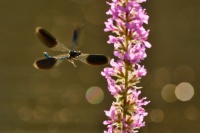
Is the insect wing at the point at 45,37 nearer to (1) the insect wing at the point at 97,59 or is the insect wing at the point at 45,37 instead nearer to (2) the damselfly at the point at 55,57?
(2) the damselfly at the point at 55,57

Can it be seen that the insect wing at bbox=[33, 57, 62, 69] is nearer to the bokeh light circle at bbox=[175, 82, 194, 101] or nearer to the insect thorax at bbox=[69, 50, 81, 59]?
the insect thorax at bbox=[69, 50, 81, 59]

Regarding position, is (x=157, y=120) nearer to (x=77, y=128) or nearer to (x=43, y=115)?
(x=77, y=128)

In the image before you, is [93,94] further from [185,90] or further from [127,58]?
[127,58]

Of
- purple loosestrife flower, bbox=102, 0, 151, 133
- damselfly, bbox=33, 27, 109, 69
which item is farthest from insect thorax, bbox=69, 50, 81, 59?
purple loosestrife flower, bbox=102, 0, 151, 133

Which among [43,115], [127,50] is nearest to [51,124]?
[43,115]

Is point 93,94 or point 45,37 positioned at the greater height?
point 93,94

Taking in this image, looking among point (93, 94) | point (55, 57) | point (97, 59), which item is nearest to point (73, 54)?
point (55, 57)

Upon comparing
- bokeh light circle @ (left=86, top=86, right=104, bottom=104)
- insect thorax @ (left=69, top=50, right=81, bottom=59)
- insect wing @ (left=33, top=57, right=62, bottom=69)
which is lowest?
insect wing @ (left=33, top=57, right=62, bottom=69)

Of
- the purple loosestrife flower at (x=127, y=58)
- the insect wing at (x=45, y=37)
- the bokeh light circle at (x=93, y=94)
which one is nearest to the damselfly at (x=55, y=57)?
the insect wing at (x=45, y=37)

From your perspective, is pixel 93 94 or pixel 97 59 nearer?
pixel 97 59

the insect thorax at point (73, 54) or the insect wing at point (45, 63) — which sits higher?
the insect thorax at point (73, 54)

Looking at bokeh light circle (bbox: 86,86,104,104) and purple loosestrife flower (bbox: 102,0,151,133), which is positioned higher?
bokeh light circle (bbox: 86,86,104,104)

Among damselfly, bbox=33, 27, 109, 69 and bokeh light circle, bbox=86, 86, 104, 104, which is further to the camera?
bokeh light circle, bbox=86, 86, 104, 104
